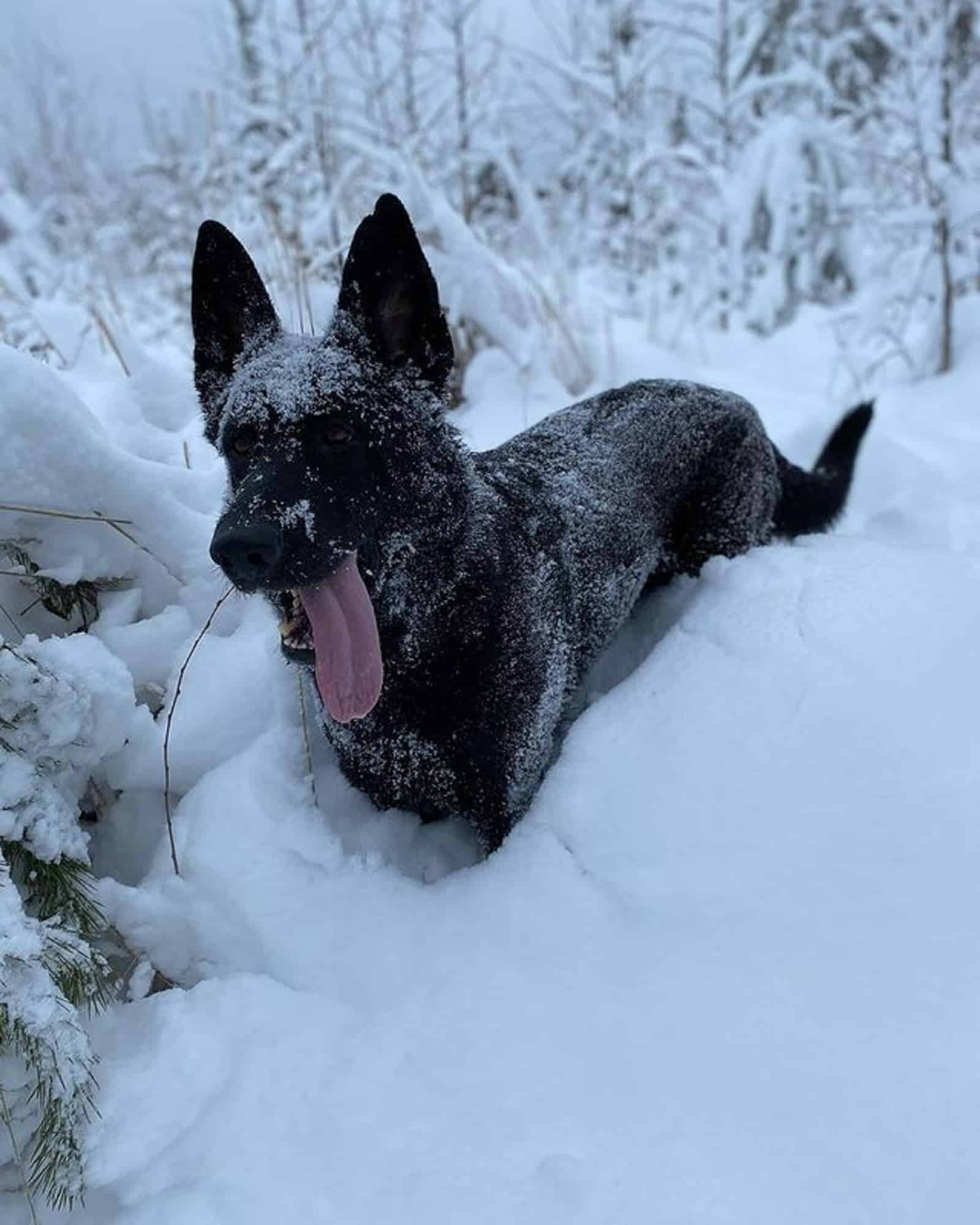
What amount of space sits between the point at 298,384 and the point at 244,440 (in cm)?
15

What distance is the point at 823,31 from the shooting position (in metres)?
10.8

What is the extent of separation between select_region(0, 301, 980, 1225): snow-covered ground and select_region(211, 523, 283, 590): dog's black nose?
2.21ft

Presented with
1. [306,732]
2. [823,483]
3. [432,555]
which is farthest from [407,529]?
[823,483]

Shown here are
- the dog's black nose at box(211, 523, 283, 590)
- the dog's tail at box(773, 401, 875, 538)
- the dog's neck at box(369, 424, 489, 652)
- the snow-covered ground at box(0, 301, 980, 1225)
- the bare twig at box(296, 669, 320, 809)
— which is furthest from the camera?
the dog's tail at box(773, 401, 875, 538)

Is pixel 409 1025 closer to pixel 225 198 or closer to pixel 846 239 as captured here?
pixel 225 198

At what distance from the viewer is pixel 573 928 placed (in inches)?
57.5

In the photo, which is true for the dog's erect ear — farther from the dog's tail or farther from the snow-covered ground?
the dog's tail

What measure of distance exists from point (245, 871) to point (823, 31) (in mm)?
13110

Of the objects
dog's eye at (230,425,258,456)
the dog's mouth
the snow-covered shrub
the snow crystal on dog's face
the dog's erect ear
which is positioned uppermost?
the dog's erect ear

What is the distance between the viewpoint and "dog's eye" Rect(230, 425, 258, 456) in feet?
4.91

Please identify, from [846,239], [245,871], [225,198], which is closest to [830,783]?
[245,871]

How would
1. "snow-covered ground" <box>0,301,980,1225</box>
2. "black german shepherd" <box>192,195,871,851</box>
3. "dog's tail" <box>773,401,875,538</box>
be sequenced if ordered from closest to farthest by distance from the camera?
"snow-covered ground" <box>0,301,980,1225</box> → "black german shepherd" <box>192,195,871,851</box> → "dog's tail" <box>773,401,875,538</box>

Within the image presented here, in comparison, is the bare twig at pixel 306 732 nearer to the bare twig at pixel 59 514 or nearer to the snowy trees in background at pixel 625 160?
the bare twig at pixel 59 514

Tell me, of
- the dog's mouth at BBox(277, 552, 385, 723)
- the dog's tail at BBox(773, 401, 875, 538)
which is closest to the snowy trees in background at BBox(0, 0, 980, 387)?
the dog's tail at BBox(773, 401, 875, 538)
